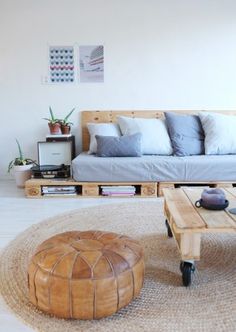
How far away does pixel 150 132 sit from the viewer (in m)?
3.77

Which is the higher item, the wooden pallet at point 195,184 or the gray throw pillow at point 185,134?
the gray throw pillow at point 185,134

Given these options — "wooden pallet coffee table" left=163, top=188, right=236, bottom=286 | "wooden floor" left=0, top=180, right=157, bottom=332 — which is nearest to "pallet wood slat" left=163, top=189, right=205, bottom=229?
"wooden pallet coffee table" left=163, top=188, right=236, bottom=286

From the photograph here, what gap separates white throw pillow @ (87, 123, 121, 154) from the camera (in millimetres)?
3807

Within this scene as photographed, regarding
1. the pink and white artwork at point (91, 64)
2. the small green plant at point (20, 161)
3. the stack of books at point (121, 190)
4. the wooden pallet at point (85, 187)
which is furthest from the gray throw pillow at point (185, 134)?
the small green plant at point (20, 161)

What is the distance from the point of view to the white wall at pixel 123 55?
12.9ft

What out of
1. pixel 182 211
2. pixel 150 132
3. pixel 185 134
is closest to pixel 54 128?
pixel 150 132

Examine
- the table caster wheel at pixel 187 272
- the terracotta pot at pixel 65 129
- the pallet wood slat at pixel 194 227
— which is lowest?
the table caster wheel at pixel 187 272

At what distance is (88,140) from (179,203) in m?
2.38

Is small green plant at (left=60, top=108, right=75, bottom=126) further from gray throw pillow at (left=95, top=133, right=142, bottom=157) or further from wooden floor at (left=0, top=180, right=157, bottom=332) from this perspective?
wooden floor at (left=0, top=180, right=157, bottom=332)

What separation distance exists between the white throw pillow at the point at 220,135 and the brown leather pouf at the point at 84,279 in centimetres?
238

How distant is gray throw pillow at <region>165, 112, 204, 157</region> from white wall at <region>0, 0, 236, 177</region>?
0.35 metres

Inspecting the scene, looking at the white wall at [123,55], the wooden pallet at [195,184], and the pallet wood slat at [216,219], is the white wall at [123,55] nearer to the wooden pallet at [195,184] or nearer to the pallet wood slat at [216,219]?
the wooden pallet at [195,184]

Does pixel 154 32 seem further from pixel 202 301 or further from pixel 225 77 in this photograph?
pixel 202 301

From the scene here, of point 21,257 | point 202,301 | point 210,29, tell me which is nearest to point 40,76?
point 210,29
